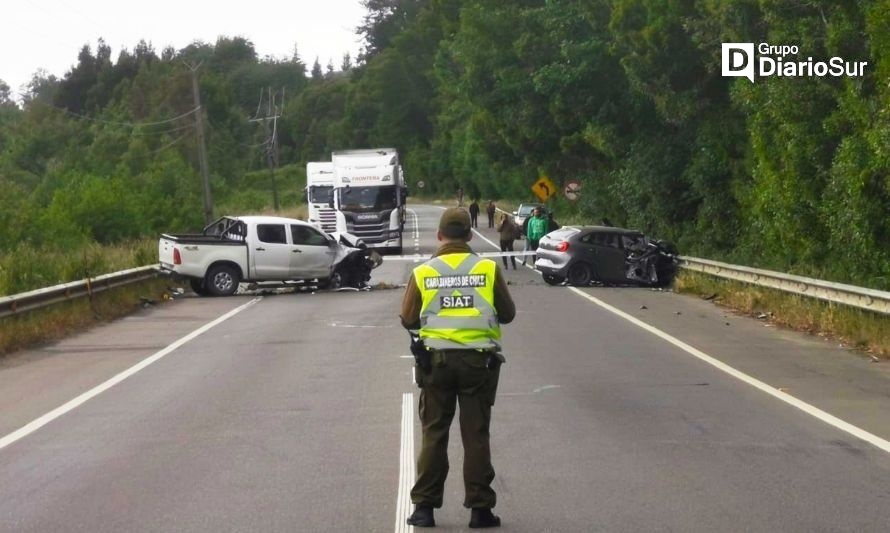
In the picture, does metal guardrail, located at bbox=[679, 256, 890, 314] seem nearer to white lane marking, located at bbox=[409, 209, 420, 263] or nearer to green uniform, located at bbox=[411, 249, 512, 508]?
green uniform, located at bbox=[411, 249, 512, 508]

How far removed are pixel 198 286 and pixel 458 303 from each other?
890 inches

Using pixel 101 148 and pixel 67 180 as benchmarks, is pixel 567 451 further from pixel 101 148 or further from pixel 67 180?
pixel 101 148

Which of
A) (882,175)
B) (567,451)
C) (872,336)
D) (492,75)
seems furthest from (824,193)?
(492,75)

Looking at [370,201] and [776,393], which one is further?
[370,201]

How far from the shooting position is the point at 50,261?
28.0m

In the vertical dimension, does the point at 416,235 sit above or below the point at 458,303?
below

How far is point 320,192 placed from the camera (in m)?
56.5

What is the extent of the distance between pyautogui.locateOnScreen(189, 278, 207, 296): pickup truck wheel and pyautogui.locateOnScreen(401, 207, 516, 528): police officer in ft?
72.5

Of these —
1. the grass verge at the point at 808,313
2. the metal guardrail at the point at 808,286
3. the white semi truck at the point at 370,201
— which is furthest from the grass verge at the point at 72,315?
the white semi truck at the point at 370,201

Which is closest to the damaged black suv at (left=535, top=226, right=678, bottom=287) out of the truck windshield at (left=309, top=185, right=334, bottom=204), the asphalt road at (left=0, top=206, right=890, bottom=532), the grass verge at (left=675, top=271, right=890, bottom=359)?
the grass verge at (left=675, top=271, right=890, bottom=359)

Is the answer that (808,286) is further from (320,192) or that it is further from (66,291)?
(320,192)

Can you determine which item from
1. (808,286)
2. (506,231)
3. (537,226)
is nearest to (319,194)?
(537,226)

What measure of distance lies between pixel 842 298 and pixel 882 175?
249cm

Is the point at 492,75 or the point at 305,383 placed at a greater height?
the point at 492,75
